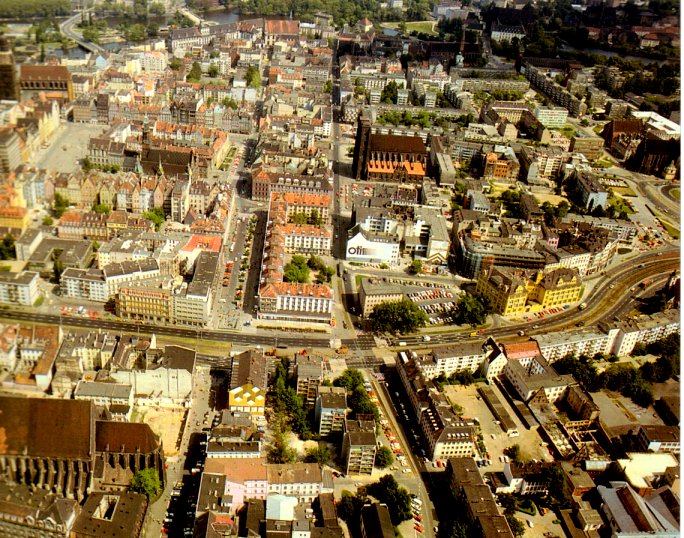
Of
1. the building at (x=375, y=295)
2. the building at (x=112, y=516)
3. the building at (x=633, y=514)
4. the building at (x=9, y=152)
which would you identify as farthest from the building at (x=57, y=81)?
the building at (x=633, y=514)

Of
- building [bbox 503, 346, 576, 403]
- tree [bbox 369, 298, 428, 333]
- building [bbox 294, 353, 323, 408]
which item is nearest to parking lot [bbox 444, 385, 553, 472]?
building [bbox 503, 346, 576, 403]

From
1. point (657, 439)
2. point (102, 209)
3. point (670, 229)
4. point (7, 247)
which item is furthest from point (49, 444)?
point (670, 229)

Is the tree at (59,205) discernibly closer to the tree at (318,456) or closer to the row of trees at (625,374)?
the tree at (318,456)

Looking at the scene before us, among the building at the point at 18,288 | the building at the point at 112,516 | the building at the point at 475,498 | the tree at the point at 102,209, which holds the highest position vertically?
the building at the point at 18,288

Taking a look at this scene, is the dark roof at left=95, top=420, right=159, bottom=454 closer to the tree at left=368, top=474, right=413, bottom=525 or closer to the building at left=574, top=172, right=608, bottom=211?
the tree at left=368, top=474, right=413, bottom=525

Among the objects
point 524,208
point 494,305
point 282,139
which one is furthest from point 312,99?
point 494,305

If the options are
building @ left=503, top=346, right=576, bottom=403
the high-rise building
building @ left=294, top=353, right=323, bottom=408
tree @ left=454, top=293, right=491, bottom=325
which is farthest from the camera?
tree @ left=454, top=293, right=491, bottom=325

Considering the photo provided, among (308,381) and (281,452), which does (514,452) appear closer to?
(308,381)
